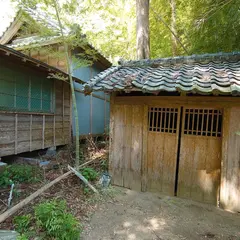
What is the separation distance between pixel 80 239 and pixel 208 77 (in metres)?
4.25

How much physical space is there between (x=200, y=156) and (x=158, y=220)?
6.23ft

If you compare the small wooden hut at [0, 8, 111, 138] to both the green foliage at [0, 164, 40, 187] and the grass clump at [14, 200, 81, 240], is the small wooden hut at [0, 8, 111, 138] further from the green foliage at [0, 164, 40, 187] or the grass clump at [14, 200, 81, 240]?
the grass clump at [14, 200, 81, 240]

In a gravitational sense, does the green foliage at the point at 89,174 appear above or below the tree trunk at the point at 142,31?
below

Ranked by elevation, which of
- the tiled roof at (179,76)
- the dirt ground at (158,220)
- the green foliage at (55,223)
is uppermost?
the tiled roof at (179,76)

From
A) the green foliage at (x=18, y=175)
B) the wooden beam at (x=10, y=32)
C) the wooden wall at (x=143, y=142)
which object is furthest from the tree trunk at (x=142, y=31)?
the green foliage at (x=18, y=175)

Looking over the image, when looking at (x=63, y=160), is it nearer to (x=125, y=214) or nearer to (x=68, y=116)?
(x=68, y=116)

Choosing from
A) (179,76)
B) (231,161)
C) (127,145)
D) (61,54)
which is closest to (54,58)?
(61,54)

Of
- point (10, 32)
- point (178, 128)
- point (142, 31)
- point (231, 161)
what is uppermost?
point (10, 32)

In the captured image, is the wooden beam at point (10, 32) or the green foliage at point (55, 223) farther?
the wooden beam at point (10, 32)

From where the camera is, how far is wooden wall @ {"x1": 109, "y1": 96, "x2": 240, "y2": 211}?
448 centimetres

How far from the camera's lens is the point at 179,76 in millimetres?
4594

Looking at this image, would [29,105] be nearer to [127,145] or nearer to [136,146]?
[127,145]

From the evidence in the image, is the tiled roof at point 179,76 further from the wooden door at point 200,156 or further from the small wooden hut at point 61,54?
the small wooden hut at point 61,54

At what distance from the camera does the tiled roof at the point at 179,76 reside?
4.01 m
